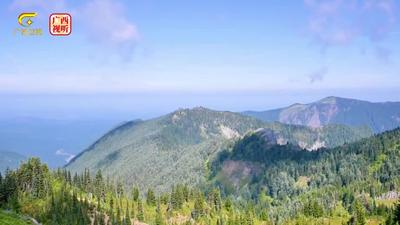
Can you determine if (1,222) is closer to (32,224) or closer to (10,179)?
(32,224)

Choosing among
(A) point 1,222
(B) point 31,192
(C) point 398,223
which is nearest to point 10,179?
(B) point 31,192

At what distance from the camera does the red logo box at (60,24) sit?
119562 millimetres

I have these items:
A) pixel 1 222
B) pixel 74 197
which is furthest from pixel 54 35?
pixel 74 197

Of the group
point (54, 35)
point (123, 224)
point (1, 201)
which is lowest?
point (123, 224)

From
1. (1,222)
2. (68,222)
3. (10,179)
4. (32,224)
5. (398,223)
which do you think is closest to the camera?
(1,222)

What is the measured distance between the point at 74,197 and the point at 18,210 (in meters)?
23.1

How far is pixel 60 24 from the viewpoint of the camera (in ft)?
398

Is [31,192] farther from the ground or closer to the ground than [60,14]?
closer to the ground

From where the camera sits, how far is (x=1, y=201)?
184 metres

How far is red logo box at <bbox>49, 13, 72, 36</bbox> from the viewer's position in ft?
392

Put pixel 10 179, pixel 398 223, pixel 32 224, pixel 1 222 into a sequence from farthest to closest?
pixel 10 179 < pixel 398 223 < pixel 32 224 < pixel 1 222

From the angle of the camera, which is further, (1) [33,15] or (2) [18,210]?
(2) [18,210]

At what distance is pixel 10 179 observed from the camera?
195 meters

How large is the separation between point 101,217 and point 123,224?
383 inches
